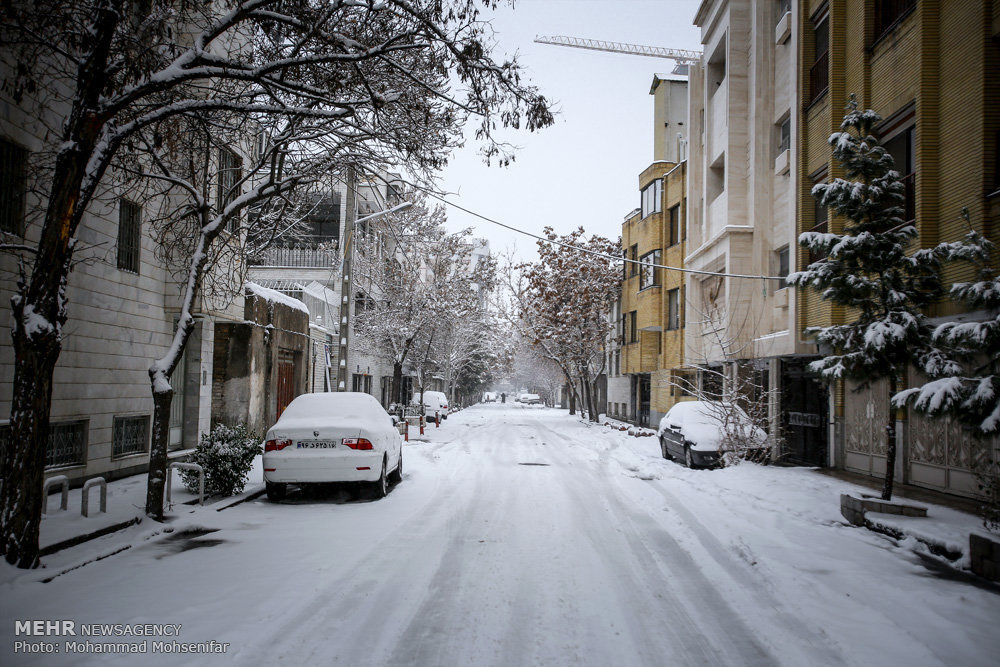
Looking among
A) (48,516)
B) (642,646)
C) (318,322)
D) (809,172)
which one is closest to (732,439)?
(809,172)

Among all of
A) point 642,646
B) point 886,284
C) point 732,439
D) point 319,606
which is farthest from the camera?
point 732,439

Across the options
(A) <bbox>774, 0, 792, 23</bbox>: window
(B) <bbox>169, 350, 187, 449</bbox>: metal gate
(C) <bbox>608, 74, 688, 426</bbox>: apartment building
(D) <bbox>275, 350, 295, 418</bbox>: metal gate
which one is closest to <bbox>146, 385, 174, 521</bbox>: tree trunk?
(B) <bbox>169, 350, 187, 449</bbox>: metal gate

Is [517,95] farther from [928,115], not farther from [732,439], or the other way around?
[732,439]

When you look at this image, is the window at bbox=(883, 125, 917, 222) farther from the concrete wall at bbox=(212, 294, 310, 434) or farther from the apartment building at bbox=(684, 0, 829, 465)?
the concrete wall at bbox=(212, 294, 310, 434)

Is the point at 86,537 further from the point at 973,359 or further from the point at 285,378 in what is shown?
the point at 285,378

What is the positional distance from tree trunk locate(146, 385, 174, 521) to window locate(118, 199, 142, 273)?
4.91 metres

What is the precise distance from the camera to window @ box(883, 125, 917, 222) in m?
12.6

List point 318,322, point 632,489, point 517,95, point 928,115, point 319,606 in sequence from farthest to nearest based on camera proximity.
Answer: point 318,322 → point 632,489 → point 928,115 → point 517,95 → point 319,606

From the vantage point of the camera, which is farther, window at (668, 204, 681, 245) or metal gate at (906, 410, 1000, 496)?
window at (668, 204, 681, 245)

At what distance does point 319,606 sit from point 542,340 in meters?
34.3

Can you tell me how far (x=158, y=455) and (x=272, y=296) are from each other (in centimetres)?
1116

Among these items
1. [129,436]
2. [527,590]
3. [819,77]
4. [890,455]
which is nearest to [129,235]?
[129,436]

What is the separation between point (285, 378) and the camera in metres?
21.5

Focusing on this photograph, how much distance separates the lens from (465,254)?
32562 millimetres
